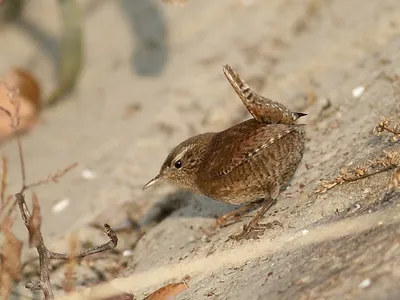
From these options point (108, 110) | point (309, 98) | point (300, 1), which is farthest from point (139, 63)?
point (309, 98)

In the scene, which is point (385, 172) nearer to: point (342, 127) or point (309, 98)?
point (342, 127)

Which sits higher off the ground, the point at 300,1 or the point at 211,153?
the point at 300,1

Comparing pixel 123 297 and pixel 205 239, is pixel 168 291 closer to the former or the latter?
pixel 123 297

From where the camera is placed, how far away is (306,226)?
3.41 m

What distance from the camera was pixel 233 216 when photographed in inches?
159

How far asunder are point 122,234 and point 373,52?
2.22 meters

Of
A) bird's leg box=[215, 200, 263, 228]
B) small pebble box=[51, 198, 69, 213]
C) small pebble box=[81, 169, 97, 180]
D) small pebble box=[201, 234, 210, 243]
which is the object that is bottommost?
small pebble box=[201, 234, 210, 243]

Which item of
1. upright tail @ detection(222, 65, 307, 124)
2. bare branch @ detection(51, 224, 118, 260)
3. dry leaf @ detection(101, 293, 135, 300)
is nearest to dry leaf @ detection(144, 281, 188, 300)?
dry leaf @ detection(101, 293, 135, 300)

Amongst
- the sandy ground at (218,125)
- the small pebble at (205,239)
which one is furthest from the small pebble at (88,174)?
the small pebble at (205,239)

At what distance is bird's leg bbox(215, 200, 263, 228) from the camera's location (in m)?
4.02

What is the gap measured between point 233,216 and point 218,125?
1.45m

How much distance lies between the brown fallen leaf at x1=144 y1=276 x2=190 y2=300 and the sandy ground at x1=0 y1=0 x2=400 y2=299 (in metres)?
0.05

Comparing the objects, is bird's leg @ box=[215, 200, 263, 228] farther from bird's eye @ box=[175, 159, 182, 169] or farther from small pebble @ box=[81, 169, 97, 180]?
small pebble @ box=[81, 169, 97, 180]

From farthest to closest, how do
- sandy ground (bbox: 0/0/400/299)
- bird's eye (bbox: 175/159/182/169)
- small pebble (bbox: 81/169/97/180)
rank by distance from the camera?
small pebble (bbox: 81/169/97/180), bird's eye (bbox: 175/159/182/169), sandy ground (bbox: 0/0/400/299)
